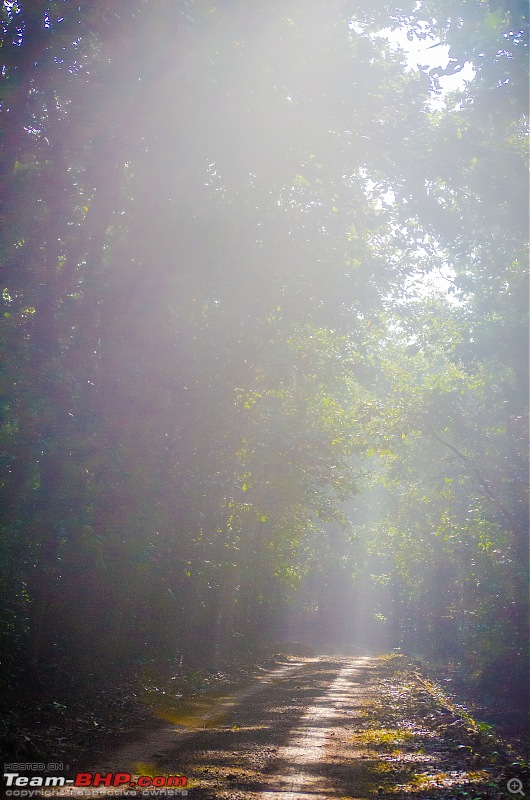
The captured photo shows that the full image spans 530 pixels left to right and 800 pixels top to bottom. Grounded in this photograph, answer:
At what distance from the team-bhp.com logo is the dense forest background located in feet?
11.0

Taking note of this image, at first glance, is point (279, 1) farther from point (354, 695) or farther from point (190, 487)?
point (354, 695)

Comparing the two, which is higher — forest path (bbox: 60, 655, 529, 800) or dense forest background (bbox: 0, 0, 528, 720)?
dense forest background (bbox: 0, 0, 528, 720)

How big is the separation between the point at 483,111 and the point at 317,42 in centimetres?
371

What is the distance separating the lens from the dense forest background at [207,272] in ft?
37.6

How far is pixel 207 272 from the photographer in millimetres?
17312

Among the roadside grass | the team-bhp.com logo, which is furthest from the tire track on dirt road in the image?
the team-bhp.com logo

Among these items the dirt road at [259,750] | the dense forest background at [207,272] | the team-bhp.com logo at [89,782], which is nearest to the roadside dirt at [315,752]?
the dirt road at [259,750]

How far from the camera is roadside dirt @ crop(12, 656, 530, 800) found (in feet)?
→ 28.2

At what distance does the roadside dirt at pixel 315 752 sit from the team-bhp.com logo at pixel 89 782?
0.52ft

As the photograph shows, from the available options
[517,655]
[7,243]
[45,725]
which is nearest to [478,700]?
[517,655]

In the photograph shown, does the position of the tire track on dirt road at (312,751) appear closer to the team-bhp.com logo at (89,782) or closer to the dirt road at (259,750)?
the dirt road at (259,750)

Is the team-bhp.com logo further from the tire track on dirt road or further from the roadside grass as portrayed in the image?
the roadside grass

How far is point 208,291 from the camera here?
18.1 meters

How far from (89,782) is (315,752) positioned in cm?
375
